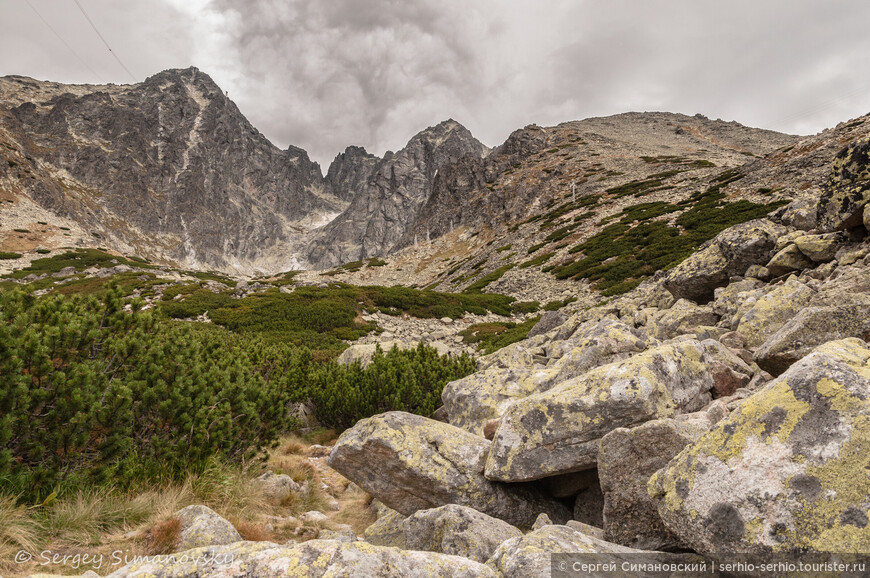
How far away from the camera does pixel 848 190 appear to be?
27.0 feet

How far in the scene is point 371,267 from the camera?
8544cm

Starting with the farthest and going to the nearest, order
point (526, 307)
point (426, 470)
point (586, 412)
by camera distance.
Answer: point (526, 307) → point (426, 470) → point (586, 412)

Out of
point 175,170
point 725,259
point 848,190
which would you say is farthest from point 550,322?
point 175,170

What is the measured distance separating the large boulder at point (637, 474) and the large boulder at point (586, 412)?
0.53 metres

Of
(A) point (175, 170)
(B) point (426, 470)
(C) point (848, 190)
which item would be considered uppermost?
(A) point (175, 170)

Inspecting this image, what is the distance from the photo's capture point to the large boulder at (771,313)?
6.36 metres

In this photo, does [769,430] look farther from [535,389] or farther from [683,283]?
[683,283]

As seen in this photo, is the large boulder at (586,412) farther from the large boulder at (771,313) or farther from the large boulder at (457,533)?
the large boulder at (771,313)

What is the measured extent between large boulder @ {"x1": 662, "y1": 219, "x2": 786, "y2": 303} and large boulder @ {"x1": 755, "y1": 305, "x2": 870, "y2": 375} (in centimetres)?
639

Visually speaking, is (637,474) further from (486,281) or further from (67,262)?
(67,262)

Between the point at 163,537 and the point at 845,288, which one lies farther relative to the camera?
the point at 845,288

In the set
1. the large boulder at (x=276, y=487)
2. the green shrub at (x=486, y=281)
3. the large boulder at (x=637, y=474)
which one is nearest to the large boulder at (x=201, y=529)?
the large boulder at (x=276, y=487)

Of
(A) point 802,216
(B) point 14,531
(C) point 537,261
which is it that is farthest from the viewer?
(C) point 537,261

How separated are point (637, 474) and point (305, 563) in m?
2.71
